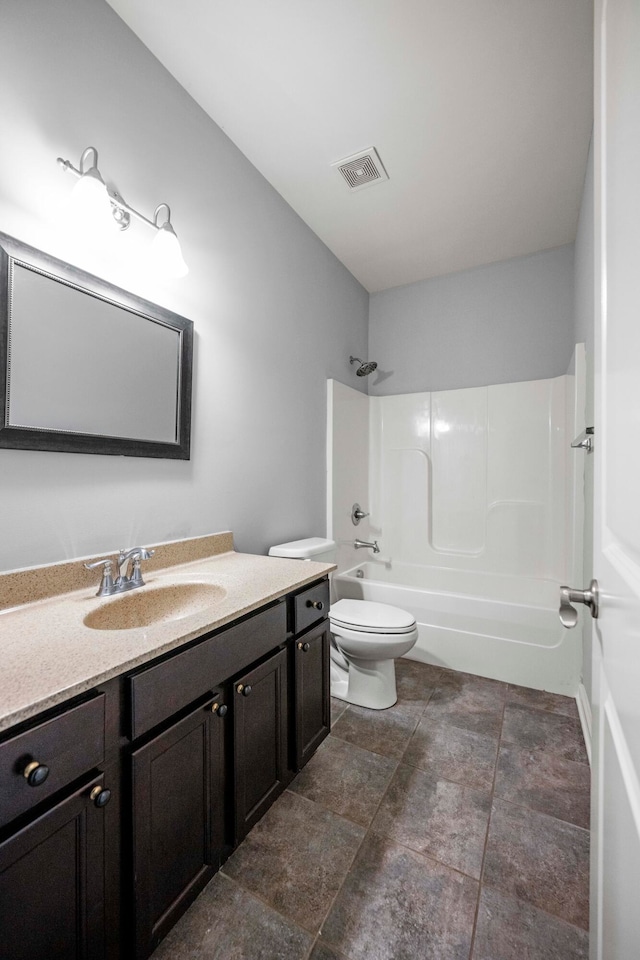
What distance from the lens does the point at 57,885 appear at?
2.28ft

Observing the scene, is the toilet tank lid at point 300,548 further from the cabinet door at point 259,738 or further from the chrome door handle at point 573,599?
the chrome door handle at point 573,599

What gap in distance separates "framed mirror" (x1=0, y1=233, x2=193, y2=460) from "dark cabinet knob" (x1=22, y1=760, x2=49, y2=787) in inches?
31.5

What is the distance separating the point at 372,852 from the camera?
1.23 metres

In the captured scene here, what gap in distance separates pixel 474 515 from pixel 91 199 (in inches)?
108

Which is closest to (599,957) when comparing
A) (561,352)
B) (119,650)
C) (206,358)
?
(119,650)

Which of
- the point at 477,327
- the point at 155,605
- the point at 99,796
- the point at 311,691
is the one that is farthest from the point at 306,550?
the point at 477,327

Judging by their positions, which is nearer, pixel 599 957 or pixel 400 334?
pixel 599 957

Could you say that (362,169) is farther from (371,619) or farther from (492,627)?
(492,627)

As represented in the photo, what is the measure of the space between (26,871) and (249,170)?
2567 millimetres

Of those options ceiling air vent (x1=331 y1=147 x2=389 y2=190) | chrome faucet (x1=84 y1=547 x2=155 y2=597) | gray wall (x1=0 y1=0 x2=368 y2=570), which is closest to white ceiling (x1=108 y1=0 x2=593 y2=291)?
ceiling air vent (x1=331 y1=147 x2=389 y2=190)

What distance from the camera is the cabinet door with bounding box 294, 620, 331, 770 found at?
1.43 meters

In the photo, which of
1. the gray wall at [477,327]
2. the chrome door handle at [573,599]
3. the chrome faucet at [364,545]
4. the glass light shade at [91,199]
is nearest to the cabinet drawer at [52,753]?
the chrome door handle at [573,599]

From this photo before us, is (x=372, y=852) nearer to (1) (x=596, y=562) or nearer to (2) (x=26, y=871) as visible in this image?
(2) (x=26, y=871)

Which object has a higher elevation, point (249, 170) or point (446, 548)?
point (249, 170)
